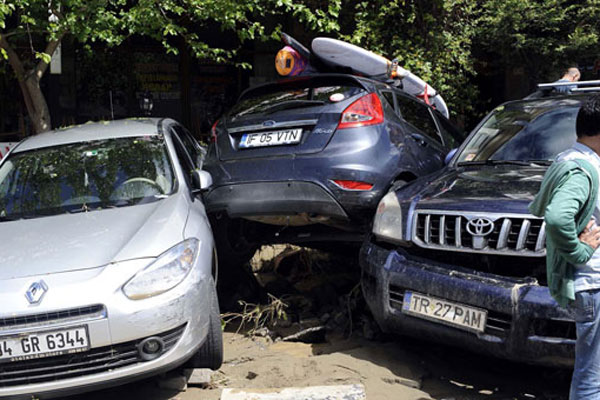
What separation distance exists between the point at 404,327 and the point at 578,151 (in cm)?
158

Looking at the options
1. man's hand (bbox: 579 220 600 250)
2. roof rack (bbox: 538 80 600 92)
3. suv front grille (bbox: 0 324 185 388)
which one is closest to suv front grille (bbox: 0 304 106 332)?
suv front grille (bbox: 0 324 185 388)

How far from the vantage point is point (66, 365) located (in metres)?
3.28

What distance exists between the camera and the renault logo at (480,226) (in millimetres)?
3462

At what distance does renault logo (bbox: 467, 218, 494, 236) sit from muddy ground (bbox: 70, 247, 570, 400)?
0.98 m

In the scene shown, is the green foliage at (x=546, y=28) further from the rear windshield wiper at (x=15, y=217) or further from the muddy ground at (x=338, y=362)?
the rear windshield wiper at (x=15, y=217)

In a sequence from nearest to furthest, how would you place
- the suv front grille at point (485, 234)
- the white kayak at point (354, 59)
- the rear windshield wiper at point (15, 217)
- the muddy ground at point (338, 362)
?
the suv front grille at point (485, 234) → the muddy ground at point (338, 362) → the rear windshield wiper at point (15, 217) → the white kayak at point (354, 59)

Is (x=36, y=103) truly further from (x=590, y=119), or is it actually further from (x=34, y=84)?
(x=590, y=119)

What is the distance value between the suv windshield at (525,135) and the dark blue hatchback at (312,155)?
548mm

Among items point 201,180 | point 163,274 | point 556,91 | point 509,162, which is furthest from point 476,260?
point 556,91

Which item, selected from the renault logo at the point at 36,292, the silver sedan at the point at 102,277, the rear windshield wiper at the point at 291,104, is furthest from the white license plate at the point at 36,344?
the rear windshield wiper at the point at 291,104

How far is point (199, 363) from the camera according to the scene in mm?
3881

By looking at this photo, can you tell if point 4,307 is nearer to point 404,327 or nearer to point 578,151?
point 404,327

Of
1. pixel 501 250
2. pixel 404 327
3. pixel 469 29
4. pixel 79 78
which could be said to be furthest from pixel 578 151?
pixel 79 78

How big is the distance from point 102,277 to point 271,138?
1.83 metres
